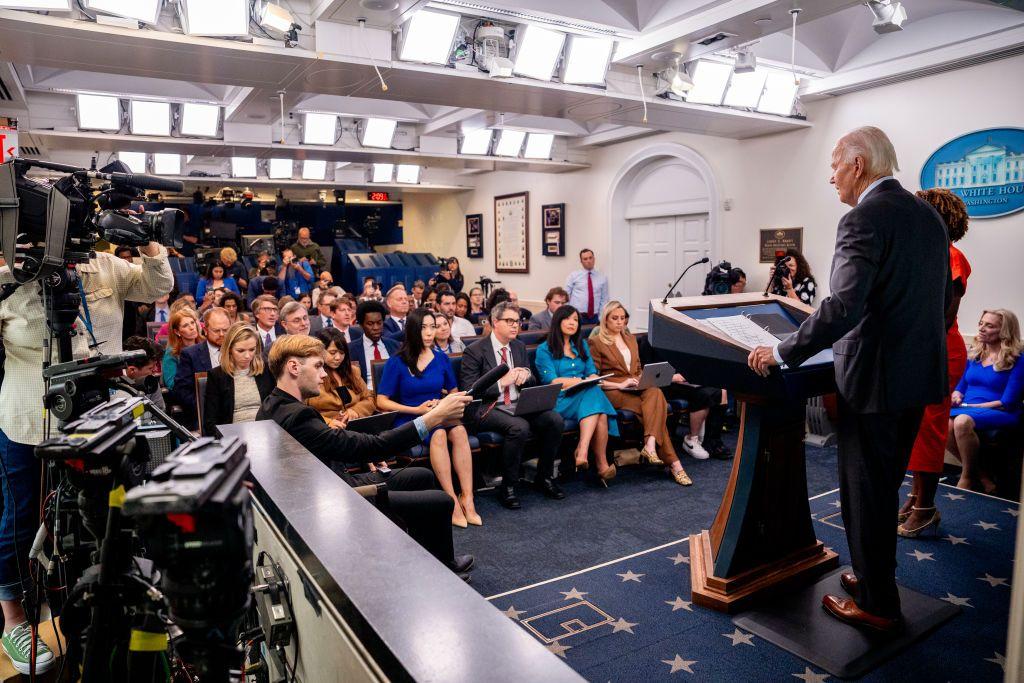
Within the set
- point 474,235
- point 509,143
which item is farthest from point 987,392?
point 474,235

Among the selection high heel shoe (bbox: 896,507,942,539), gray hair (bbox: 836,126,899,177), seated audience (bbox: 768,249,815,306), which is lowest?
high heel shoe (bbox: 896,507,942,539)

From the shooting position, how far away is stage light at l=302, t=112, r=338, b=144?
755cm

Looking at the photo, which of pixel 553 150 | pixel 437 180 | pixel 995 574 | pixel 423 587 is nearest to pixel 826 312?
pixel 423 587

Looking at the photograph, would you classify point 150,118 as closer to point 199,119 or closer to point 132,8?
point 199,119

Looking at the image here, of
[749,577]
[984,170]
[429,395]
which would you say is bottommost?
[749,577]

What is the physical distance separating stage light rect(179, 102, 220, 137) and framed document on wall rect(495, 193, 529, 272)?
513 cm

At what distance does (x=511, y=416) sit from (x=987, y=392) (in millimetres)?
3045

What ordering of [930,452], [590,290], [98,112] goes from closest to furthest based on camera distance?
[930,452]
[98,112]
[590,290]

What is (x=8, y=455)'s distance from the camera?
7.00 ft

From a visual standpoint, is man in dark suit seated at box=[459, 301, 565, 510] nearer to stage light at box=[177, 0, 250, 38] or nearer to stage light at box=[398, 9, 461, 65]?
stage light at box=[398, 9, 461, 65]

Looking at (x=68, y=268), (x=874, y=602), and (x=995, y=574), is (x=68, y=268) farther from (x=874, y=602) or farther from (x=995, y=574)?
(x=995, y=574)

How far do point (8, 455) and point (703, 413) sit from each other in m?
Result: 4.10

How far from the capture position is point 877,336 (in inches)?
86.7

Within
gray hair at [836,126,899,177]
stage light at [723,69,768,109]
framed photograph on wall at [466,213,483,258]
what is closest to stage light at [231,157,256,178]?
framed photograph on wall at [466,213,483,258]
